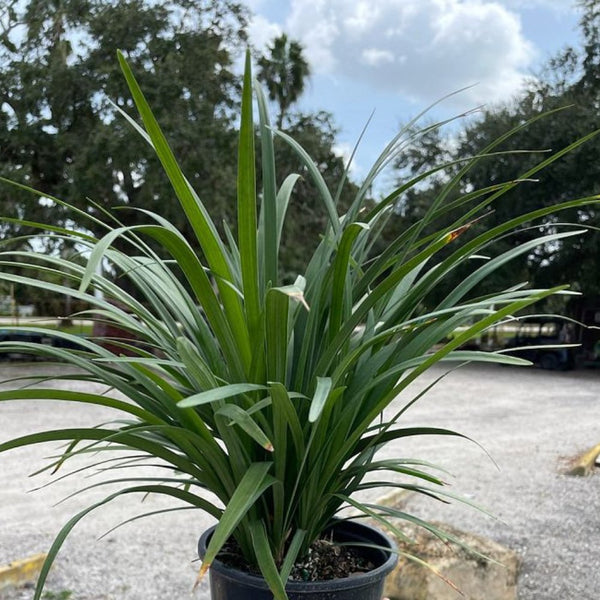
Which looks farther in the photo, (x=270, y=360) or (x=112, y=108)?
(x=112, y=108)

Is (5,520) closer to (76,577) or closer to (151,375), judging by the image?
(76,577)

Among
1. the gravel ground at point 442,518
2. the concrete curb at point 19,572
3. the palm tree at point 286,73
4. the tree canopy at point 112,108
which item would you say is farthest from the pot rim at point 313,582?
the palm tree at point 286,73

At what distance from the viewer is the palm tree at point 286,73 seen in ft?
72.3

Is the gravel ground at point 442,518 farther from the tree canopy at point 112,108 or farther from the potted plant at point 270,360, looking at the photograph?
the tree canopy at point 112,108

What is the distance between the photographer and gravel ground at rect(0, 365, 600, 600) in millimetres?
3305

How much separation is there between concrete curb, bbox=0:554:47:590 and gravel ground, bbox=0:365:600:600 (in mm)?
49

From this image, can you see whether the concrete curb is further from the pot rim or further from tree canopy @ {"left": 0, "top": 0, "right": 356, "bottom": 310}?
tree canopy @ {"left": 0, "top": 0, "right": 356, "bottom": 310}

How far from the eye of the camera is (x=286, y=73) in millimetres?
22219

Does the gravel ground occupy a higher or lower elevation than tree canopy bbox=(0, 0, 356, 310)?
lower

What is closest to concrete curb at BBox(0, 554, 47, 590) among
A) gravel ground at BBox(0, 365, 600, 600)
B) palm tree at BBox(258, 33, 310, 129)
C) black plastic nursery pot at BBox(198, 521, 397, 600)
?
gravel ground at BBox(0, 365, 600, 600)

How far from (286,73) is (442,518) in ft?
65.8

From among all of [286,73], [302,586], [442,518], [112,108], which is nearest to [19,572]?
[302,586]

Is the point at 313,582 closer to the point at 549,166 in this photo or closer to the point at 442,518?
the point at 442,518

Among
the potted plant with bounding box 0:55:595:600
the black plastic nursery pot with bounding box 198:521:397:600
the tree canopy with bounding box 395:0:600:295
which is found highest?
the tree canopy with bounding box 395:0:600:295
